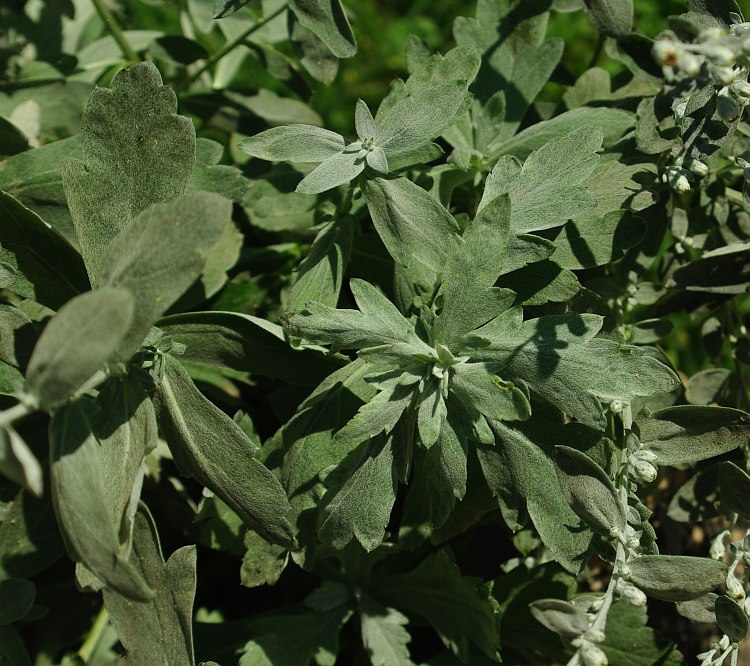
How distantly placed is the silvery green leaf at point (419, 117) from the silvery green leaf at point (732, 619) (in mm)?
860

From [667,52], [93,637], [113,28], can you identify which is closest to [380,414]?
[667,52]

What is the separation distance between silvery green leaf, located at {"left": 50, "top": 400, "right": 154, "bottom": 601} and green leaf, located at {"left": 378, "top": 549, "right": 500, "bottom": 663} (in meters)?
0.67

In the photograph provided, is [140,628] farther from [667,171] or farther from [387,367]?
[667,171]

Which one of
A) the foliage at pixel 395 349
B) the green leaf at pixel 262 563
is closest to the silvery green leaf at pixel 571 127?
the foliage at pixel 395 349

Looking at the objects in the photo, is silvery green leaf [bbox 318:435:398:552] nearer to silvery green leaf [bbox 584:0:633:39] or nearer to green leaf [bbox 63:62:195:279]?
green leaf [bbox 63:62:195:279]

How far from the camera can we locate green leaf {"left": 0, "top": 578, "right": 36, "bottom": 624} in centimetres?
137

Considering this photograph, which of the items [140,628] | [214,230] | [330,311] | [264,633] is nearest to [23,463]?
[214,230]

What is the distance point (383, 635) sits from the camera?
163 cm

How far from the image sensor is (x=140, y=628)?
138 cm

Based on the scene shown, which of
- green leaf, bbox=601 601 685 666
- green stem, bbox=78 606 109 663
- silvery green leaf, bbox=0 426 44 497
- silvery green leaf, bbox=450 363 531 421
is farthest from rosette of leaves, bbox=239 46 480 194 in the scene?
green stem, bbox=78 606 109 663

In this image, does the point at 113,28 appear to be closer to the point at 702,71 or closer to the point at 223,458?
the point at 223,458

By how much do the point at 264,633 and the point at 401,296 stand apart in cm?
78

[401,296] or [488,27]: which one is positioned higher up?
[488,27]

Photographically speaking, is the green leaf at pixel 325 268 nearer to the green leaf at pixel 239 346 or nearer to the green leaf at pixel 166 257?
the green leaf at pixel 239 346
